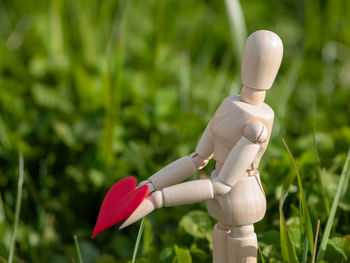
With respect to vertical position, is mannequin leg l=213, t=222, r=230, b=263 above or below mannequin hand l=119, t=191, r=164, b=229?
below

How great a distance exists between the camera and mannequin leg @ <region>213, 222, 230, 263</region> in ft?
2.95

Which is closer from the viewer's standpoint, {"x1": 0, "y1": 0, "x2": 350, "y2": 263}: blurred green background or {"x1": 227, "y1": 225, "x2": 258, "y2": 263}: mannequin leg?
{"x1": 227, "y1": 225, "x2": 258, "y2": 263}: mannequin leg

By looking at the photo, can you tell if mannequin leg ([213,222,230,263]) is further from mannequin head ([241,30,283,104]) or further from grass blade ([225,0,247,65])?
grass blade ([225,0,247,65])

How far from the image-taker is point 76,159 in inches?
63.3

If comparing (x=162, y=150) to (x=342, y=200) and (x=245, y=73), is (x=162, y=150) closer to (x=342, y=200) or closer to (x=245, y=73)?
(x=342, y=200)

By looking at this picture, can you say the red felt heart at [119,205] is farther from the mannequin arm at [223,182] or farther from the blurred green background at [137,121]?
the blurred green background at [137,121]

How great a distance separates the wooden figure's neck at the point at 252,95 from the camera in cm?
83

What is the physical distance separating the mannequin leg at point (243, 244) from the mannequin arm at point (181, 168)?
14cm

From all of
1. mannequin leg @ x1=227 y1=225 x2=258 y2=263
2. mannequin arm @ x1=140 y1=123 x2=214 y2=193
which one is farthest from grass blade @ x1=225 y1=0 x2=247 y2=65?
mannequin leg @ x1=227 y1=225 x2=258 y2=263

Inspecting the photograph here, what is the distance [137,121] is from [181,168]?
2.58 ft

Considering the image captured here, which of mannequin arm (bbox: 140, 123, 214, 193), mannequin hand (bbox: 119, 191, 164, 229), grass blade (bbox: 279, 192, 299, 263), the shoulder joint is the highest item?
the shoulder joint

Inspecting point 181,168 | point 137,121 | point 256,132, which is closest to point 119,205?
point 181,168

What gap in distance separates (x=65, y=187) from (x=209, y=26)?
1389 millimetres

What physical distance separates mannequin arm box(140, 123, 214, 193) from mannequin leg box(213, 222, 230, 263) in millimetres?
121
